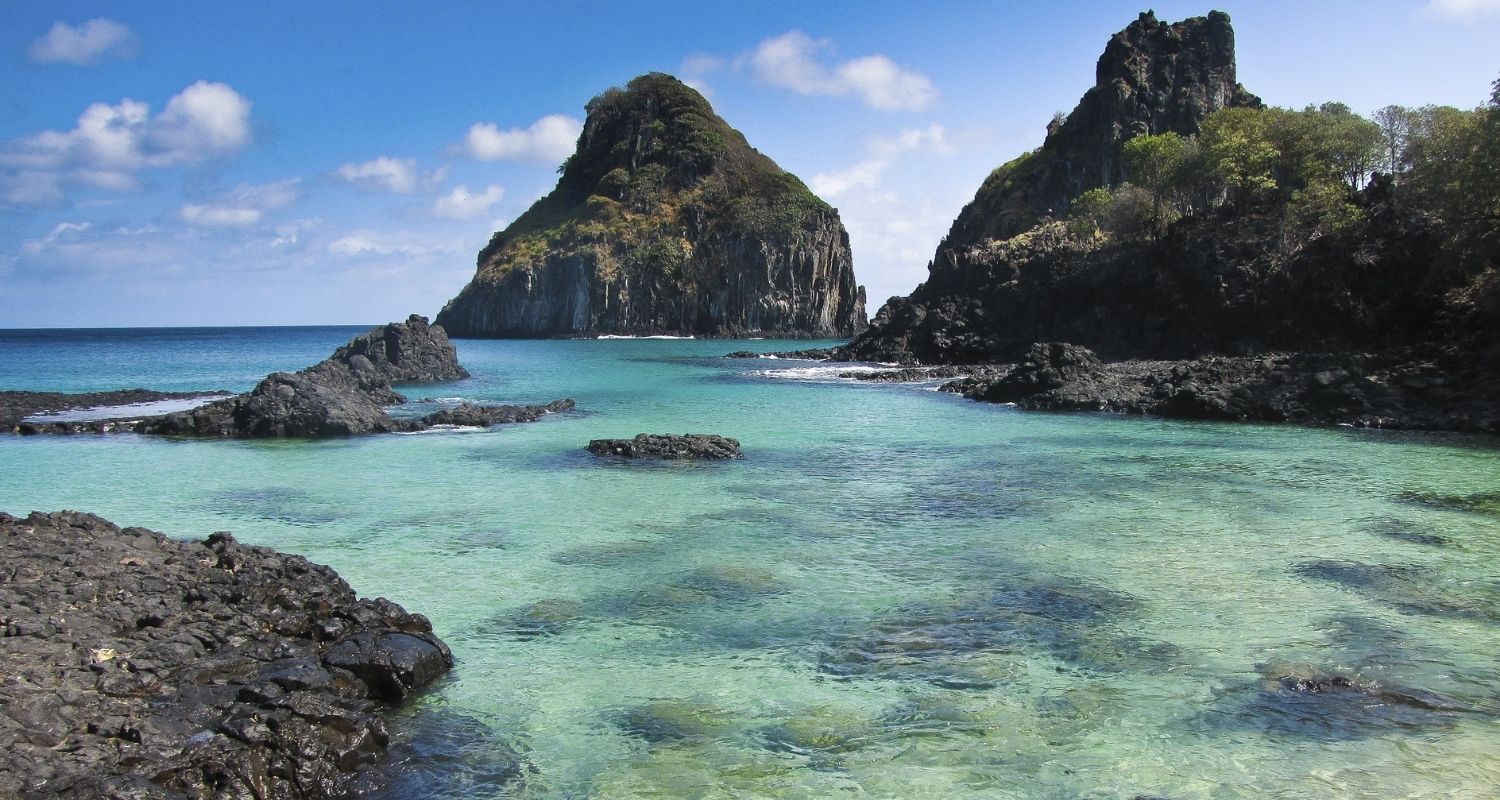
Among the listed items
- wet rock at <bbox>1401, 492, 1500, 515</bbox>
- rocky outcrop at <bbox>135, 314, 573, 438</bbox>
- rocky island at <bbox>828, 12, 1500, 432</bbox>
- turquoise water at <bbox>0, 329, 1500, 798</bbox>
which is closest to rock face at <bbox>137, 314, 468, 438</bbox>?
rocky outcrop at <bbox>135, 314, 573, 438</bbox>

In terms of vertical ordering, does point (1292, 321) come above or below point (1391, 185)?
below

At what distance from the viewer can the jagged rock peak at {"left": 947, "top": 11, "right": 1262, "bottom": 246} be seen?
307ft

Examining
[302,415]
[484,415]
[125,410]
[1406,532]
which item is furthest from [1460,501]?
[125,410]

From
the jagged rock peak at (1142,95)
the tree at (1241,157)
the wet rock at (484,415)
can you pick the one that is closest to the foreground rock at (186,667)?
the wet rock at (484,415)

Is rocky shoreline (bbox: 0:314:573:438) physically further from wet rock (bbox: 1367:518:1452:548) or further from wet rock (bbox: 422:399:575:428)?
wet rock (bbox: 1367:518:1452:548)

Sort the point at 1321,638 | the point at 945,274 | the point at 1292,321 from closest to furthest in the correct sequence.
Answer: the point at 1321,638 → the point at 1292,321 → the point at 945,274

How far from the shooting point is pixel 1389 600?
12.8 metres

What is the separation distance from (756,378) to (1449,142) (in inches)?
1400

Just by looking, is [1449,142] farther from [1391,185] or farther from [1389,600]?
[1389,600]

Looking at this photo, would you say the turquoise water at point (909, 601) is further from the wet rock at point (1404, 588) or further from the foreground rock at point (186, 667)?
the foreground rock at point (186, 667)

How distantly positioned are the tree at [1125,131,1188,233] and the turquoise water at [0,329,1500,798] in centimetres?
4127

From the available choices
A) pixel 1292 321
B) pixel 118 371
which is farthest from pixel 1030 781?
pixel 118 371

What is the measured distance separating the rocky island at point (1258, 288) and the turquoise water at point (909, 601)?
709 cm

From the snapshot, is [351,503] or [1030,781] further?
[351,503]
